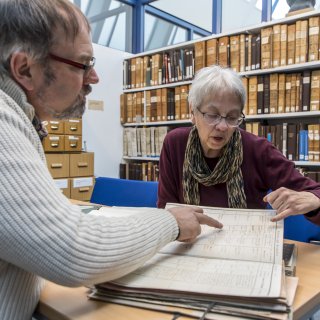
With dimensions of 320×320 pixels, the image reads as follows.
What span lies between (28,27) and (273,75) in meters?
2.54

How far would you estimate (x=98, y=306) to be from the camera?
22.2 inches

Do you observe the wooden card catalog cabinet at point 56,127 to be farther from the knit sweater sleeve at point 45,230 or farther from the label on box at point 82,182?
the knit sweater sleeve at point 45,230

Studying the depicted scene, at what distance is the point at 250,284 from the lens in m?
0.55

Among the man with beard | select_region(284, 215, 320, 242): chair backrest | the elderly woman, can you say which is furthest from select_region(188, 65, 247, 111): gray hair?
the man with beard

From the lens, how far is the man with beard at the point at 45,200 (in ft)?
1.58

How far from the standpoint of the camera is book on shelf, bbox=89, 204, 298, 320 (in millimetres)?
516

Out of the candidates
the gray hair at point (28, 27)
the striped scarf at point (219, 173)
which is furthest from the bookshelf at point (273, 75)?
the gray hair at point (28, 27)

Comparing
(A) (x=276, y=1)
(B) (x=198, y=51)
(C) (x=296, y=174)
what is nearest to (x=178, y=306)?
(C) (x=296, y=174)

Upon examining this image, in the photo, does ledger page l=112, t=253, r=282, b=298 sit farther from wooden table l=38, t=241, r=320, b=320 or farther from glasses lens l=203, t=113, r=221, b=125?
glasses lens l=203, t=113, r=221, b=125

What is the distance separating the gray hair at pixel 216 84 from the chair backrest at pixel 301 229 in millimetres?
487

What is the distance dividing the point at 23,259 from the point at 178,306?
25cm

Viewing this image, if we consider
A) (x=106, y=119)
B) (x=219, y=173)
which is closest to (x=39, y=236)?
(x=219, y=173)

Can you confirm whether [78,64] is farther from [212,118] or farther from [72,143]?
[72,143]

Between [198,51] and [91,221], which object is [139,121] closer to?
[198,51]
